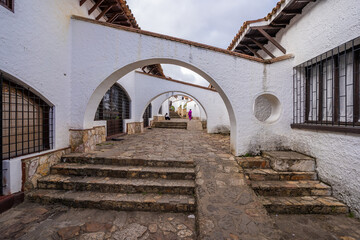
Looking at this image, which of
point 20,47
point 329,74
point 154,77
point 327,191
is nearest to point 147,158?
point 20,47

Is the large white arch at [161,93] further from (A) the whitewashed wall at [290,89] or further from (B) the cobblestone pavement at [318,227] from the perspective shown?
(B) the cobblestone pavement at [318,227]

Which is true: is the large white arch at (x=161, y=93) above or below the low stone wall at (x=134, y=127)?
above

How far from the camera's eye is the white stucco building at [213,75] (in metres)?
2.74

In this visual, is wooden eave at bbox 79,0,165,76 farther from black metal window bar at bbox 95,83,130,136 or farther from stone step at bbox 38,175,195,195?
stone step at bbox 38,175,195,195

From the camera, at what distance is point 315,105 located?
3.46m

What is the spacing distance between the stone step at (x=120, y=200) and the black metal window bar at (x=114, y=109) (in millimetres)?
3177

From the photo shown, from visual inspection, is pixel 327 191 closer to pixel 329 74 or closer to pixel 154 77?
pixel 329 74

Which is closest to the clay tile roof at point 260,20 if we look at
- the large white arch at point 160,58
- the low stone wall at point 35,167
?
the large white arch at point 160,58

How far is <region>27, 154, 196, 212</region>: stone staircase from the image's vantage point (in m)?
2.55

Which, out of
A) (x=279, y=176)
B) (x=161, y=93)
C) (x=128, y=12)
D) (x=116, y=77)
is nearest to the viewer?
(x=279, y=176)

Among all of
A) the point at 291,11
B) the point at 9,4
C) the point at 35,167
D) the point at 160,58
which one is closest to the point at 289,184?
the point at 160,58

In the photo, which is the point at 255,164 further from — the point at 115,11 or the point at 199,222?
the point at 115,11

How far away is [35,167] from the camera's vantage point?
9.48ft

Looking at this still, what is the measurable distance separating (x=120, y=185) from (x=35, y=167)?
1.69 m
